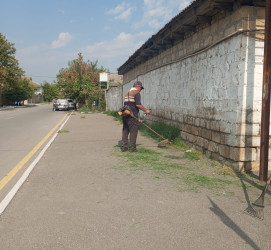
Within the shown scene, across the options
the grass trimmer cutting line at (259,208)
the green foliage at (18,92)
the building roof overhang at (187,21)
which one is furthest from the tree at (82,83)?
Answer: the grass trimmer cutting line at (259,208)

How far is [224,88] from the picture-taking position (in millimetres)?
6211

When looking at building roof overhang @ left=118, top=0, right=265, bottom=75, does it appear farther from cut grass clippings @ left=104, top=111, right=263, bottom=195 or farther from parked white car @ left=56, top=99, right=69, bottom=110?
parked white car @ left=56, top=99, right=69, bottom=110

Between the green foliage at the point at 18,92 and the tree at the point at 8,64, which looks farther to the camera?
the green foliage at the point at 18,92

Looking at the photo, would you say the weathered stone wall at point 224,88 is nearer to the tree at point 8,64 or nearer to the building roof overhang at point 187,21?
the building roof overhang at point 187,21

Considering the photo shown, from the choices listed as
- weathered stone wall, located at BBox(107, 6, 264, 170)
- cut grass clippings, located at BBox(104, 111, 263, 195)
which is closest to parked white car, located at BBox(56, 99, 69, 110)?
weathered stone wall, located at BBox(107, 6, 264, 170)

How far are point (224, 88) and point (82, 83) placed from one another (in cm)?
3031

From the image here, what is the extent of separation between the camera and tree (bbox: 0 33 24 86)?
4334 centimetres

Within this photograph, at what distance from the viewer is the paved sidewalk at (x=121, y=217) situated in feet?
10.0

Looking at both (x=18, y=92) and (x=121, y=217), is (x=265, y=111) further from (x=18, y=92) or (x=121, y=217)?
(x=18, y=92)

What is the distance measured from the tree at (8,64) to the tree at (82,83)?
Answer: 34.0 feet

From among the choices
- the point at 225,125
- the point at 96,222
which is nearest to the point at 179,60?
the point at 225,125

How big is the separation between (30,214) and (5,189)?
1.29 metres

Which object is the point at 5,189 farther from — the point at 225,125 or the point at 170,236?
the point at 225,125

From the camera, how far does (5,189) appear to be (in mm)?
4801
